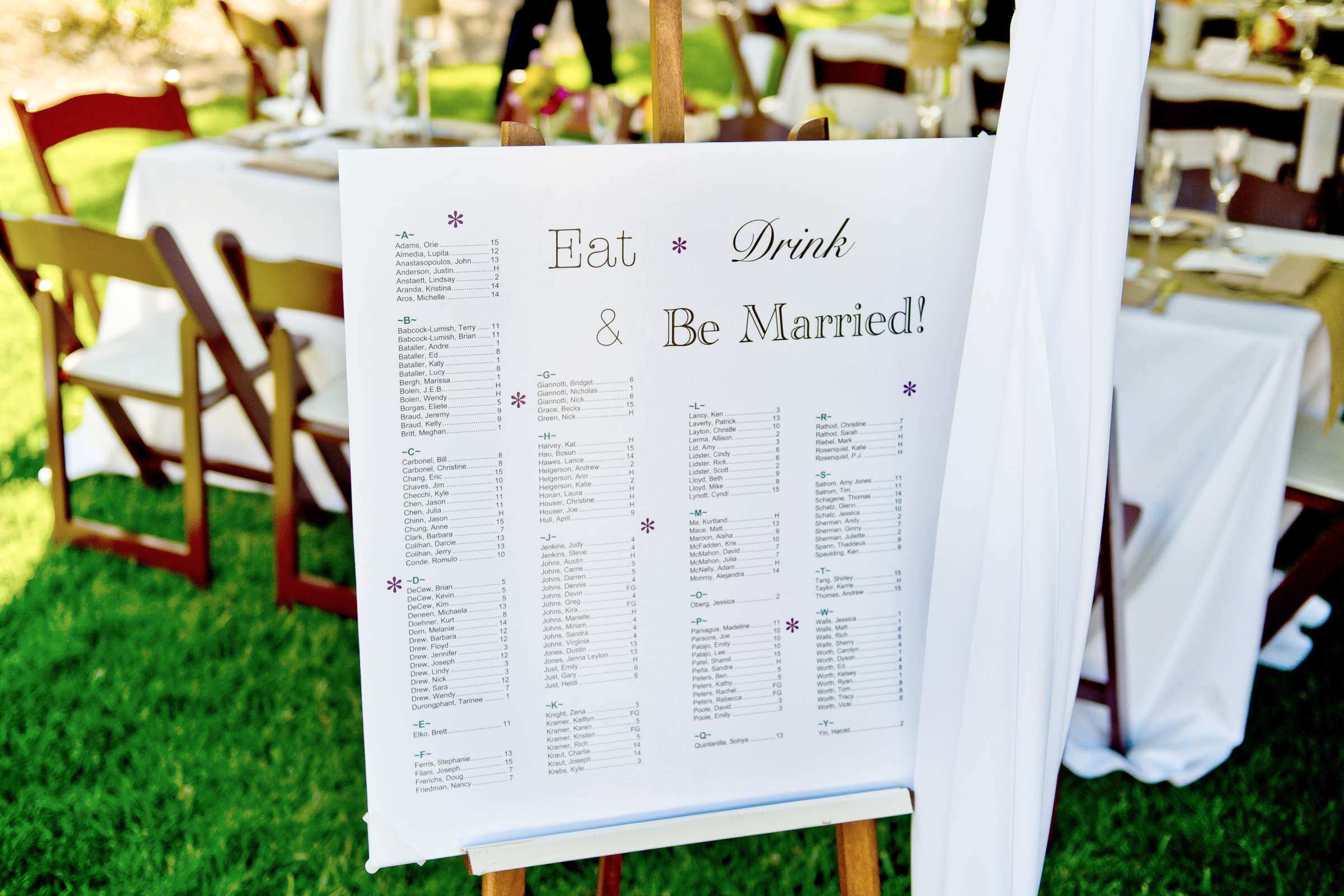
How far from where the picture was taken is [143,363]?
287cm

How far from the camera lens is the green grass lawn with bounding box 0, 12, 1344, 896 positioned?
2.11m

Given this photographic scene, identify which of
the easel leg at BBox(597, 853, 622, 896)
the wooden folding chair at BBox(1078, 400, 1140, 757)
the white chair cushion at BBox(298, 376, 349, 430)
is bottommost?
the easel leg at BBox(597, 853, 622, 896)

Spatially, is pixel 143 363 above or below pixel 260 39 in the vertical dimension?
below

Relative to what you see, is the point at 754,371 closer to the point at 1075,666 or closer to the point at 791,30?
the point at 1075,666

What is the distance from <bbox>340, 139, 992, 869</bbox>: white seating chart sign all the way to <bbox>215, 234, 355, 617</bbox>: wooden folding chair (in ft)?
3.64

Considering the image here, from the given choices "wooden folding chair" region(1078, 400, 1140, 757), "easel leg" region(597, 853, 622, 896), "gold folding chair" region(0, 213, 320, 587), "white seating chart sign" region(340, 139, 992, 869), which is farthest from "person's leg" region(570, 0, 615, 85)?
"white seating chart sign" region(340, 139, 992, 869)

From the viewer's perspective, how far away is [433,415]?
1.27 m

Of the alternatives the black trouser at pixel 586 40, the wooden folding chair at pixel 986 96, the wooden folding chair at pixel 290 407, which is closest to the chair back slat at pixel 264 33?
the black trouser at pixel 586 40

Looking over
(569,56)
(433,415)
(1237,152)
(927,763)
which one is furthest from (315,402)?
(569,56)

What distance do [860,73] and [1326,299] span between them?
195 cm

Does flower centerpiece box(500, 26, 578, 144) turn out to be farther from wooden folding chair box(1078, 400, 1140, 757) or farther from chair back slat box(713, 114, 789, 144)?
wooden folding chair box(1078, 400, 1140, 757)

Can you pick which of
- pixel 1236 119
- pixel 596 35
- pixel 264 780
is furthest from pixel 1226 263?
pixel 596 35

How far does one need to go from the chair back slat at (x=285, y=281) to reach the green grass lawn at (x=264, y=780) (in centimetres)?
80

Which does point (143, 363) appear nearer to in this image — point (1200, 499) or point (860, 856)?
point (860, 856)
